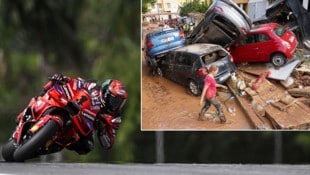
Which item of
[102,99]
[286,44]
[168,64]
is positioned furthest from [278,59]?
[102,99]

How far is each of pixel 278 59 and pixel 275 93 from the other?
34 centimetres

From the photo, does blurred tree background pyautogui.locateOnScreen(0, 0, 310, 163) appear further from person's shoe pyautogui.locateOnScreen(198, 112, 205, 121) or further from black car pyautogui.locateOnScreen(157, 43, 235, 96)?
person's shoe pyautogui.locateOnScreen(198, 112, 205, 121)

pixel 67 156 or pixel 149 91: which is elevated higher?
Answer: pixel 149 91

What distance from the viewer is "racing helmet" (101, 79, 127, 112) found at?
8914 millimetres

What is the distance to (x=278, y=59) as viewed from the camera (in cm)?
912

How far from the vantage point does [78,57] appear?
11.2 meters

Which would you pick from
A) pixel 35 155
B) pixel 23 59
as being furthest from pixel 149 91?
pixel 23 59

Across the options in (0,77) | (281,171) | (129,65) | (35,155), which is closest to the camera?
(281,171)

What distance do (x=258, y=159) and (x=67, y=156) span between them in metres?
2.24

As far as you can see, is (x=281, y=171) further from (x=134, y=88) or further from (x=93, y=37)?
(x=93, y=37)

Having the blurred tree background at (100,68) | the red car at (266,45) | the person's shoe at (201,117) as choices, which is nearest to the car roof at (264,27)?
the red car at (266,45)

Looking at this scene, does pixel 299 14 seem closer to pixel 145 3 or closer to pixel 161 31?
pixel 161 31

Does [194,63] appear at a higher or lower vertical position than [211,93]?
higher

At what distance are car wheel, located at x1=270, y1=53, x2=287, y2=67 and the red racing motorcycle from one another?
181 cm
